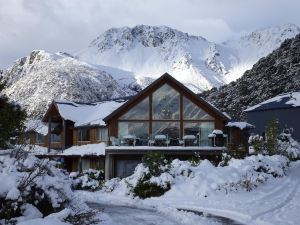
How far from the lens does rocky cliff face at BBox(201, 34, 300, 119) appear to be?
8325 cm

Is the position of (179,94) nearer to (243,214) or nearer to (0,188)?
(243,214)

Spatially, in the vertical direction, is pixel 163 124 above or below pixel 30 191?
above

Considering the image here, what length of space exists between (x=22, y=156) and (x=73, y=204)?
2.06 metres

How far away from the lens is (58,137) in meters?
53.8

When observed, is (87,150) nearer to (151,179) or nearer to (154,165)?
(154,165)

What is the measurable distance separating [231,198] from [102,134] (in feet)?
76.5

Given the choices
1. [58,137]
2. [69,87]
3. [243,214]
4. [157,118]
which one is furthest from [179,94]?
[69,87]

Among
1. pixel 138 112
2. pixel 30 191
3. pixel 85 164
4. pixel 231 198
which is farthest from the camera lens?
pixel 85 164

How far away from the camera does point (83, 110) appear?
52.4m

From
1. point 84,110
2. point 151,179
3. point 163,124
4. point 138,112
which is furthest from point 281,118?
point 151,179

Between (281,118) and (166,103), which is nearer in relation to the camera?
(166,103)

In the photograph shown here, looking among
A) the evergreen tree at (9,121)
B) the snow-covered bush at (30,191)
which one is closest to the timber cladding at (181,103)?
the evergreen tree at (9,121)

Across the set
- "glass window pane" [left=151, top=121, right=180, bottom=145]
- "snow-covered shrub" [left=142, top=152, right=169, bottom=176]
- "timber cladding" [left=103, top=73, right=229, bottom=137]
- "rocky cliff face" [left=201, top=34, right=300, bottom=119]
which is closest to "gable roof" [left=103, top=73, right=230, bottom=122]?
"timber cladding" [left=103, top=73, right=229, bottom=137]

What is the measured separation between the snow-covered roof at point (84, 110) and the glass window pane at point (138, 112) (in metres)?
7.72
